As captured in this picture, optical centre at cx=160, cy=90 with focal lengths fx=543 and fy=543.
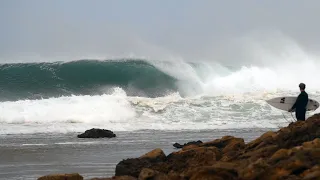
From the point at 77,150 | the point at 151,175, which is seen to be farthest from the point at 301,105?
the point at 77,150

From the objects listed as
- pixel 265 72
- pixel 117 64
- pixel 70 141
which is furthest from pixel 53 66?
pixel 70 141

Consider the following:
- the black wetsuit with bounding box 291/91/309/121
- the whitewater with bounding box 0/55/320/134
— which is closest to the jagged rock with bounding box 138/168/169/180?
the black wetsuit with bounding box 291/91/309/121

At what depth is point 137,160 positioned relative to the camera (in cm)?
995

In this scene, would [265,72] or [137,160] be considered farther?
[265,72]

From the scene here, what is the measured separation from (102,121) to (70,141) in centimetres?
718

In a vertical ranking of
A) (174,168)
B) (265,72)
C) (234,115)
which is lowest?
(174,168)

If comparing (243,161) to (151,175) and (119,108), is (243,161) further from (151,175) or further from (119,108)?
(119,108)

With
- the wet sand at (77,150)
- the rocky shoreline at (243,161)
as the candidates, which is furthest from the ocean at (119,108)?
the rocky shoreline at (243,161)

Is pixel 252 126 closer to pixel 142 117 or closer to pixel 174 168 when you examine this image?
pixel 142 117

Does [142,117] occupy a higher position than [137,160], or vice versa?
[142,117]

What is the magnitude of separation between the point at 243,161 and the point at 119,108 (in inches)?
685

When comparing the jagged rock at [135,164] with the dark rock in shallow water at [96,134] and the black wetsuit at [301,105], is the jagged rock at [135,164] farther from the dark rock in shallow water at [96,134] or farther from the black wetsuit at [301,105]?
the dark rock in shallow water at [96,134]

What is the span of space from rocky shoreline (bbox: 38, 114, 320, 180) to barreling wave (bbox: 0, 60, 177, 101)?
806 inches

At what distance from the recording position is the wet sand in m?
11.4
